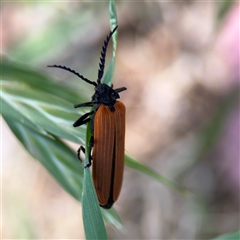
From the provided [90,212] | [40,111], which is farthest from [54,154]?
[90,212]

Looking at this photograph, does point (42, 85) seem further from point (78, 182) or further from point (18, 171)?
point (18, 171)

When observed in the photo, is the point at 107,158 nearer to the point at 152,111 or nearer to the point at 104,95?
the point at 104,95

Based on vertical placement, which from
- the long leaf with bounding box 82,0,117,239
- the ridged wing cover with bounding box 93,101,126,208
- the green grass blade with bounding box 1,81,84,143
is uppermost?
the green grass blade with bounding box 1,81,84,143

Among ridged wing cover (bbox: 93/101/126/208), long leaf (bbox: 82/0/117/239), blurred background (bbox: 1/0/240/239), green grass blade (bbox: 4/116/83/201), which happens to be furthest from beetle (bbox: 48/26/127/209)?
blurred background (bbox: 1/0/240/239)

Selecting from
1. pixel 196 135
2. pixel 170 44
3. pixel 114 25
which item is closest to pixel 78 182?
pixel 114 25

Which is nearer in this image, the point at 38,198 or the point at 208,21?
the point at 38,198

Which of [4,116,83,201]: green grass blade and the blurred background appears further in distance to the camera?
the blurred background

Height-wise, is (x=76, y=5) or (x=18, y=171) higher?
(x=76, y=5)

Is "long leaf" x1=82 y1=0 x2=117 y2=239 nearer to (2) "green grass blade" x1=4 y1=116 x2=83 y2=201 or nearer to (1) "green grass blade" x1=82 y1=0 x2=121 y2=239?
(1) "green grass blade" x1=82 y1=0 x2=121 y2=239
